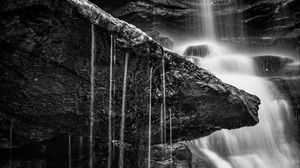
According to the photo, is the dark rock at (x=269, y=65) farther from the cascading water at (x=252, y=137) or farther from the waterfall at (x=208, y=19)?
the waterfall at (x=208, y=19)

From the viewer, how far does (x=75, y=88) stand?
4.43 metres

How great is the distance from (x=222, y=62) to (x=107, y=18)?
12.2 meters

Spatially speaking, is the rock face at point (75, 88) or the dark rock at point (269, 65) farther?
the dark rock at point (269, 65)

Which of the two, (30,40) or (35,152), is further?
(35,152)

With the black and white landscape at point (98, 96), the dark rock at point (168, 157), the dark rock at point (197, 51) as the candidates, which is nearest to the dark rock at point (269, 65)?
the dark rock at point (197, 51)

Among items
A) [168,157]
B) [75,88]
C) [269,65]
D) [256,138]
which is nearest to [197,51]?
[269,65]

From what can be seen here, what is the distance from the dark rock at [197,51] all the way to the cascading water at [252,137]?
370 millimetres

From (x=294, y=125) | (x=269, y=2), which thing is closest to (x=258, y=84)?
(x=294, y=125)

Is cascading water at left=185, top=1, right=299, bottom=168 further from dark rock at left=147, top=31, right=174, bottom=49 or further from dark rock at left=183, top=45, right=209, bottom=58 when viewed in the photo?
dark rock at left=147, top=31, right=174, bottom=49

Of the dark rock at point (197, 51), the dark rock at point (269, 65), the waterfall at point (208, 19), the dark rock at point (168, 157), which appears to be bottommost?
the dark rock at point (168, 157)

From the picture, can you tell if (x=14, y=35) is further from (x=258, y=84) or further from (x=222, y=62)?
(x=222, y=62)

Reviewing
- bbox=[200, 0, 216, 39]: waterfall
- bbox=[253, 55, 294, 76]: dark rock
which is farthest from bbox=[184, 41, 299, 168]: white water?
bbox=[200, 0, 216, 39]: waterfall

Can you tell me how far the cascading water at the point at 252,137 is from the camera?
8.71m

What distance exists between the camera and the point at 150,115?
504cm
